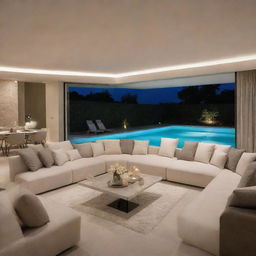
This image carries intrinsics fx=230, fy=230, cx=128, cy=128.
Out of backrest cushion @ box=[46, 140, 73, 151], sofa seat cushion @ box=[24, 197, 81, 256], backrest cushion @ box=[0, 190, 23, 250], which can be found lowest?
sofa seat cushion @ box=[24, 197, 81, 256]

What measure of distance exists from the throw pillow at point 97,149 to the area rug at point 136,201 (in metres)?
1.33

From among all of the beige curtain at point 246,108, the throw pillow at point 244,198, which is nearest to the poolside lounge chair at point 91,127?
the beige curtain at point 246,108

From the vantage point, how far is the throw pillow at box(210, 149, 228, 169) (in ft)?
15.4

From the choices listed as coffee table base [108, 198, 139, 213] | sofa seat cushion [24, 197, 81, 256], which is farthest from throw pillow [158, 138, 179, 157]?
sofa seat cushion [24, 197, 81, 256]

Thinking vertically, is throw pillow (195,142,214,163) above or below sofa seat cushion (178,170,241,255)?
above

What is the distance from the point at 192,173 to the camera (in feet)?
15.2

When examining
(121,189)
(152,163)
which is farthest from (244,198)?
(152,163)

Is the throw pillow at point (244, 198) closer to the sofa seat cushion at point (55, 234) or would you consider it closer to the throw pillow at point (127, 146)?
the sofa seat cushion at point (55, 234)

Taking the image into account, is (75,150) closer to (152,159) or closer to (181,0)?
(152,159)

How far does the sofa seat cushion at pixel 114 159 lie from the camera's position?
5.57m

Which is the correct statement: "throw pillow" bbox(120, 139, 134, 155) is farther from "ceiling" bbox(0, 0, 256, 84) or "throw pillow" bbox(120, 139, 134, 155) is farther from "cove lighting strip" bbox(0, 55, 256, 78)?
"cove lighting strip" bbox(0, 55, 256, 78)

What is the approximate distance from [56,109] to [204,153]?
564 centimetres

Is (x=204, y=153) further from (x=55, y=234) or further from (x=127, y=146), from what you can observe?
(x=55, y=234)

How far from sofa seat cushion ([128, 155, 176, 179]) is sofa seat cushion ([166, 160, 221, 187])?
0.15 meters
